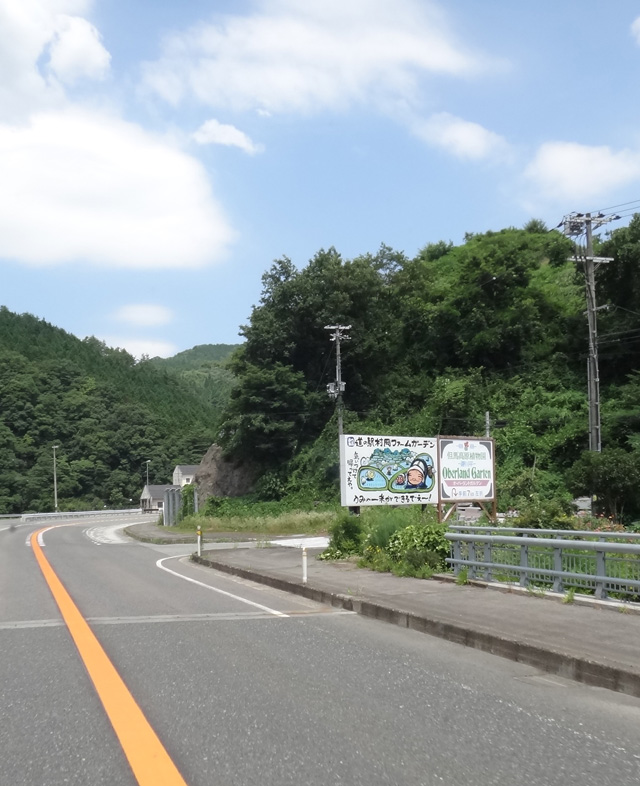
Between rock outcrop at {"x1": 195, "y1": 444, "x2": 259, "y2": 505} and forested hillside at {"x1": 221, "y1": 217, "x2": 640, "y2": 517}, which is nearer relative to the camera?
forested hillside at {"x1": 221, "y1": 217, "x2": 640, "y2": 517}

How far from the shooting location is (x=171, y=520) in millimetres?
50719

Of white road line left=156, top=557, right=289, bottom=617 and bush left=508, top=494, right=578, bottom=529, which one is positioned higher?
bush left=508, top=494, right=578, bottom=529

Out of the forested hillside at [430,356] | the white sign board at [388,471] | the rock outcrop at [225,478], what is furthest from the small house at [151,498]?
the white sign board at [388,471]

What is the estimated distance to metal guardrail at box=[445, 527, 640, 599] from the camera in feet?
33.0

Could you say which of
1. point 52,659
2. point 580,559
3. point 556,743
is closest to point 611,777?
point 556,743

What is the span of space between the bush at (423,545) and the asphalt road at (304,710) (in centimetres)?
424

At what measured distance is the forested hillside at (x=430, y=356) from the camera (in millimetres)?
41812

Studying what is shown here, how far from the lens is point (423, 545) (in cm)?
1480

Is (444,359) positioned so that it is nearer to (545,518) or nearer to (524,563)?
(545,518)

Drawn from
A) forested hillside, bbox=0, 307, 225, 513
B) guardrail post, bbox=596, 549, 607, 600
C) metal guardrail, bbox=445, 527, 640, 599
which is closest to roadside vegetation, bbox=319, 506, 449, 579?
metal guardrail, bbox=445, 527, 640, 599

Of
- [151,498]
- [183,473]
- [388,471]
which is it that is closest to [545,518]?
[388,471]

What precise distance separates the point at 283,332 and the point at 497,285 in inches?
541

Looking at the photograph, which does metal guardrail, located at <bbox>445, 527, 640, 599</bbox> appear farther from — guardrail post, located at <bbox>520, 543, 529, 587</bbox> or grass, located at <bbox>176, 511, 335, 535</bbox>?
grass, located at <bbox>176, 511, 335, 535</bbox>

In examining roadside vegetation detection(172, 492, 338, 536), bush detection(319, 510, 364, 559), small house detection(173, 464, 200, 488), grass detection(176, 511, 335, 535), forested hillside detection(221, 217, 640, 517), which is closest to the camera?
bush detection(319, 510, 364, 559)
